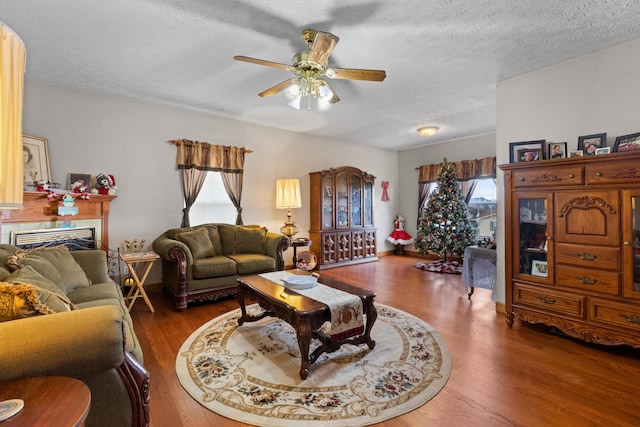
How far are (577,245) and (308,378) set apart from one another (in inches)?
99.1

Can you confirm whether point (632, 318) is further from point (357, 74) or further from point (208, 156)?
point (208, 156)

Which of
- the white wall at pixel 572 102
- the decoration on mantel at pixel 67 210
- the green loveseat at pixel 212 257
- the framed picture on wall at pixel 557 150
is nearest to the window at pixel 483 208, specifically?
the white wall at pixel 572 102

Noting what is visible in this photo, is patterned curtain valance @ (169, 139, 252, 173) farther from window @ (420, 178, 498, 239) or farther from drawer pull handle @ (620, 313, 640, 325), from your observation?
drawer pull handle @ (620, 313, 640, 325)

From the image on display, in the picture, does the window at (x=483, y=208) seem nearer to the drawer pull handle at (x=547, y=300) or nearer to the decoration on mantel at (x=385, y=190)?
the decoration on mantel at (x=385, y=190)

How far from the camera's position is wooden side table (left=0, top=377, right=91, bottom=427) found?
0.79 metres

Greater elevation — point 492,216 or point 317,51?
point 317,51

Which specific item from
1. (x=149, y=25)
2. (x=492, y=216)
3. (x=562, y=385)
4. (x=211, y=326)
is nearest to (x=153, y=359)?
(x=211, y=326)

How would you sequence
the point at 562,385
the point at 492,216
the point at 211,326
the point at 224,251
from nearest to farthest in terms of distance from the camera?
1. the point at 562,385
2. the point at 211,326
3. the point at 224,251
4. the point at 492,216

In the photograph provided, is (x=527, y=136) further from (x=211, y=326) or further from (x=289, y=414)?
(x=211, y=326)

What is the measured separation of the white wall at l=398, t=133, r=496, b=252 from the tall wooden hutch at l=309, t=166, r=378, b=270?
122 cm

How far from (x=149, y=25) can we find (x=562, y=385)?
3972 millimetres

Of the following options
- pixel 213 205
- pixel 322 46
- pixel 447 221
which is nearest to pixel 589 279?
pixel 322 46

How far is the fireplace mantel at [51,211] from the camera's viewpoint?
3078 millimetres

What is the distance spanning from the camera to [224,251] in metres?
4.35
